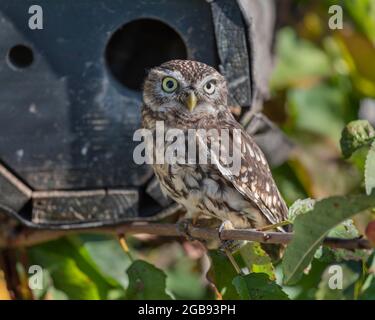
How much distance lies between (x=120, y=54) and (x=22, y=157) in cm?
108

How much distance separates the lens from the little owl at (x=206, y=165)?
376 cm

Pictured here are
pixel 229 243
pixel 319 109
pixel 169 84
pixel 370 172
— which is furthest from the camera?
pixel 319 109

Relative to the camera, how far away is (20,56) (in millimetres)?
4047

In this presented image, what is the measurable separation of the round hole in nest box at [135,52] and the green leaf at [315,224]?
1.97 m

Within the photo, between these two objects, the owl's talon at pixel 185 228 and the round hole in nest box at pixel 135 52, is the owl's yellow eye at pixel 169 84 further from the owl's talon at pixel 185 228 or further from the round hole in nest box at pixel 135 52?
the round hole in nest box at pixel 135 52

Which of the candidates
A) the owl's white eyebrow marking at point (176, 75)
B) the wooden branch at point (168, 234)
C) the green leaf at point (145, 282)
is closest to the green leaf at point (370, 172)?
the wooden branch at point (168, 234)

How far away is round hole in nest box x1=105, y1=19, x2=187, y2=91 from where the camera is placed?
4766 millimetres

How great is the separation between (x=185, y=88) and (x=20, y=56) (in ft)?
2.37

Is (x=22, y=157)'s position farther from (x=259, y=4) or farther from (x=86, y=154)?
(x=259, y=4)

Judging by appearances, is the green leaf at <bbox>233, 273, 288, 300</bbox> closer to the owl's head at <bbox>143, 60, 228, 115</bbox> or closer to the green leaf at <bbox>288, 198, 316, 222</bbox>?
the green leaf at <bbox>288, 198, 316, 222</bbox>

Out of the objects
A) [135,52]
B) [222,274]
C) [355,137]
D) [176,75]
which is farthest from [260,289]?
[135,52]

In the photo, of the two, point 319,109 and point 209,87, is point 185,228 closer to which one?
point 209,87

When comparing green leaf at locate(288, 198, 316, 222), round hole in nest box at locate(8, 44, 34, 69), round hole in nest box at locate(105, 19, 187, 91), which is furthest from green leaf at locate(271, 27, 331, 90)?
green leaf at locate(288, 198, 316, 222)
